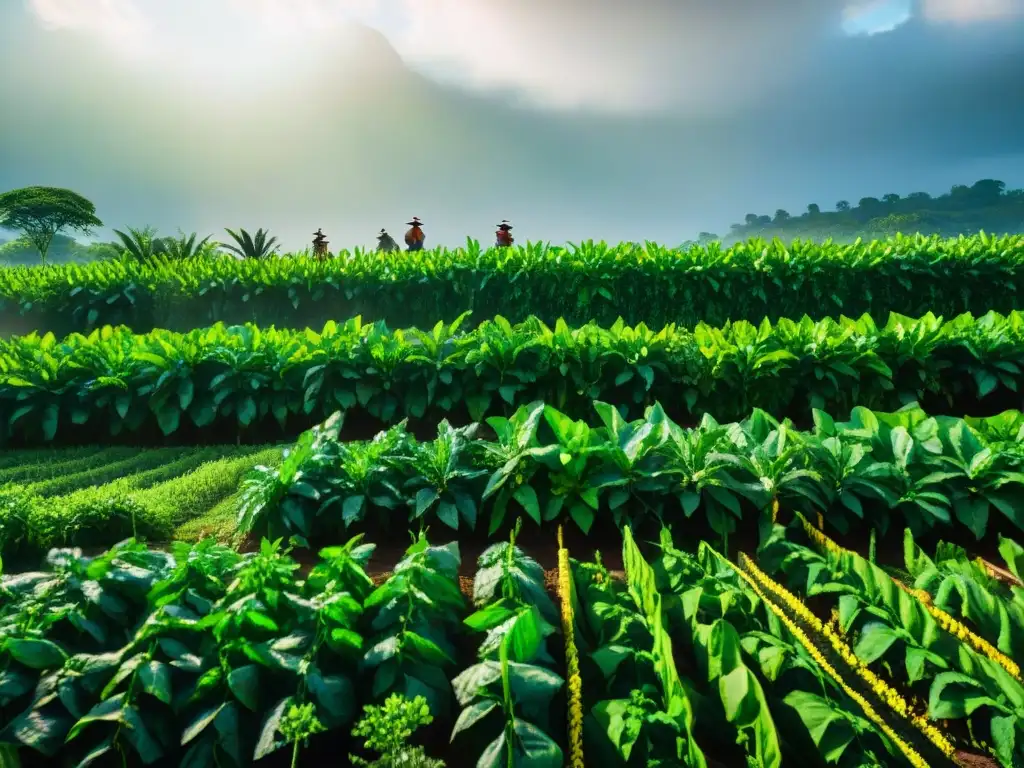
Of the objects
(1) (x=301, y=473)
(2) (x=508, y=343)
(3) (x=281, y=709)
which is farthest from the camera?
(2) (x=508, y=343)

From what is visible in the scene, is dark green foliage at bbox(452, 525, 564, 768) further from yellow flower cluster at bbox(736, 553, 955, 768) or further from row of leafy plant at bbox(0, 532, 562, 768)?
yellow flower cluster at bbox(736, 553, 955, 768)

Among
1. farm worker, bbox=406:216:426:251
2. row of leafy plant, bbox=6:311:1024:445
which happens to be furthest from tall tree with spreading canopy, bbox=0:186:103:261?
row of leafy plant, bbox=6:311:1024:445

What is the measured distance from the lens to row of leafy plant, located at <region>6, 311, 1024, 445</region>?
527 centimetres

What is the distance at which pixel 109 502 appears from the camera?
143 inches

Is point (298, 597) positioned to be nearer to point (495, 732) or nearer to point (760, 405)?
point (495, 732)

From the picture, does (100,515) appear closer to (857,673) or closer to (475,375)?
(475,375)

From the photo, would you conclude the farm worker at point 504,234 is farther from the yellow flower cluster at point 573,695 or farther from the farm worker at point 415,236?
the yellow flower cluster at point 573,695

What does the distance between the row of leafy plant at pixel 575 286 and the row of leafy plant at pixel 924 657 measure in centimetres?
783

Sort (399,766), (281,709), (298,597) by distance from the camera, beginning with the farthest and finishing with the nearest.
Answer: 1. (298,597)
2. (281,709)
3. (399,766)

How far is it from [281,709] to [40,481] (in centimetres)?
387

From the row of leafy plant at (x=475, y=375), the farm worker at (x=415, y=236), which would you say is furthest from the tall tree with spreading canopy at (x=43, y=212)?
the row of leafy plant at (x=475, y=375)

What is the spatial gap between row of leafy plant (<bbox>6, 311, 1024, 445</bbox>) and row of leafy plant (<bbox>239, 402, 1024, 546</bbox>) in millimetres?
1706

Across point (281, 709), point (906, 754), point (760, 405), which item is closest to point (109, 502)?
point (281, 709)

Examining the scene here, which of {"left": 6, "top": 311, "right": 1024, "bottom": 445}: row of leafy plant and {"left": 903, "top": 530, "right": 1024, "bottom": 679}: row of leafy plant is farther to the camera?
{"left": 6, "top": 311, "right": 1024, "bottom": 445}: row of leafy plant
